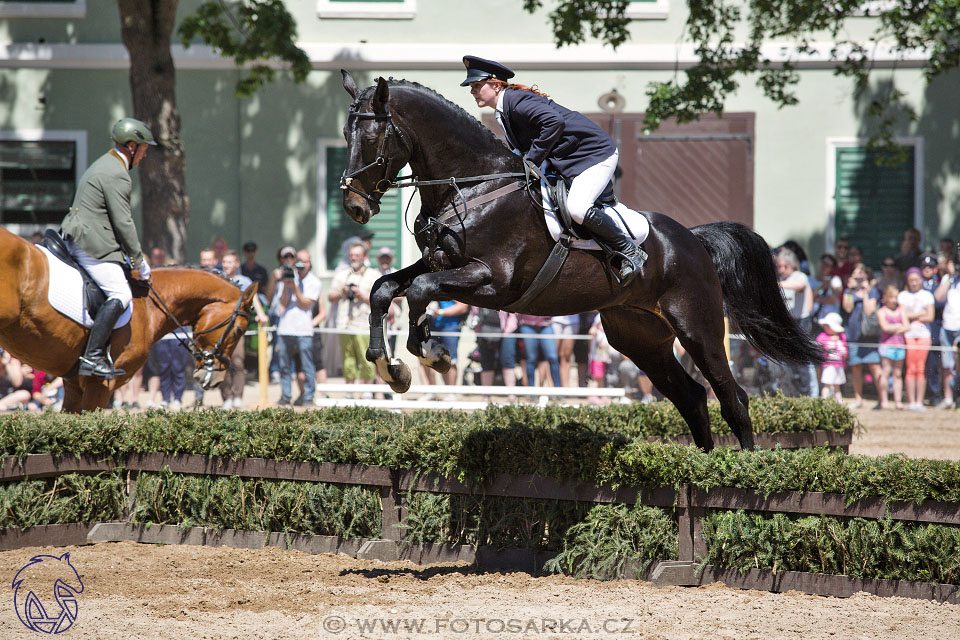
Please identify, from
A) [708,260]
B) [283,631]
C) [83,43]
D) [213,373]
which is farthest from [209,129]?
[283,631]

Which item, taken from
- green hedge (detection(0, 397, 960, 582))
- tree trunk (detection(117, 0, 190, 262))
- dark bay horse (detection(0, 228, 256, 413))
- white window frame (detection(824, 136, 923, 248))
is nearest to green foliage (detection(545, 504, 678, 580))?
green hedge (detection(0, 397, 960, 582))

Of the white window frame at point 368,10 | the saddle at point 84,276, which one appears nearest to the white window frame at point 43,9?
the white window frame at point 368,10

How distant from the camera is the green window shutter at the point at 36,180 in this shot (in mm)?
17453

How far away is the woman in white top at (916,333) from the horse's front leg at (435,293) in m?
9.12

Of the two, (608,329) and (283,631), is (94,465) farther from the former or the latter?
(608,329)

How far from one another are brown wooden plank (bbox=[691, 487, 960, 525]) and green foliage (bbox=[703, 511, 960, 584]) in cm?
4

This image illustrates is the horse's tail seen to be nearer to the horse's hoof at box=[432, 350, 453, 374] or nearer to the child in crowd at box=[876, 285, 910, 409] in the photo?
the horse's hoof at box=[432, 350, 453, 374]

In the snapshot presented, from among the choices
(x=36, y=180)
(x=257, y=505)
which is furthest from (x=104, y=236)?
(x=36, y=180)

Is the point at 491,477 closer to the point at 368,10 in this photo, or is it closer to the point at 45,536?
the point at 45,536

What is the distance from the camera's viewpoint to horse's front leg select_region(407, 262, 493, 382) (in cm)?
521

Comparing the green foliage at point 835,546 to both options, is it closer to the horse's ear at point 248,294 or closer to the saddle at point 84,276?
the saddle at point 84,276

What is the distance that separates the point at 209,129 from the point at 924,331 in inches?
471

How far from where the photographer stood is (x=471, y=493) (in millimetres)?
6012

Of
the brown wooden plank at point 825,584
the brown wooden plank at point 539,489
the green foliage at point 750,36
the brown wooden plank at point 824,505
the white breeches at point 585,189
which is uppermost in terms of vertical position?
the green foliage at point 750,36
